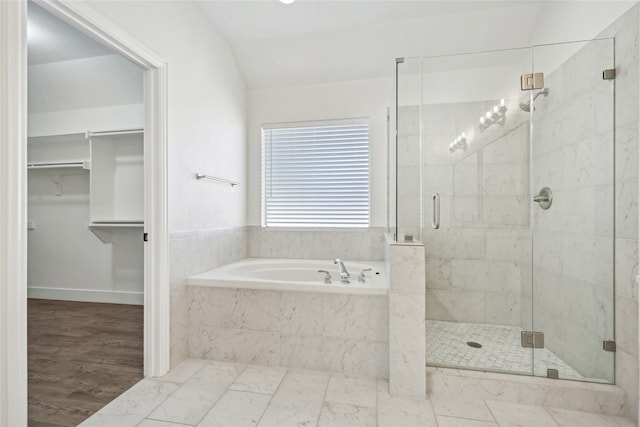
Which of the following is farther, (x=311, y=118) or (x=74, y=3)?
(x=311, y=118)

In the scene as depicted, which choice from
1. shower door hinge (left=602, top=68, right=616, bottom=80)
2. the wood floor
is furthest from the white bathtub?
shower door hinge (left=602, top=68, right=616, bottom=80)

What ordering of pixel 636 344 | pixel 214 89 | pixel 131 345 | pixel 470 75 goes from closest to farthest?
pixel 636 344
pixel 470 75
pixel 131 345
pixel 214 89

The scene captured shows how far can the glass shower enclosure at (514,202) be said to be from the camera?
5.81ft

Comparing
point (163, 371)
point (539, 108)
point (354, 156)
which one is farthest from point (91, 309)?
point (539, 108)

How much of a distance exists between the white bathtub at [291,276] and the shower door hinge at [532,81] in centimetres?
157

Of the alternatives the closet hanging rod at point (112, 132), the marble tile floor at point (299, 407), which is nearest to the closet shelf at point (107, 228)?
the closet hanging rod at point (112, 132)

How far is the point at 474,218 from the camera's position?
84.8 inches

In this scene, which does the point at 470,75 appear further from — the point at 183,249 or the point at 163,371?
the point at 163,371

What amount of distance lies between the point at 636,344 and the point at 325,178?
2.46 m

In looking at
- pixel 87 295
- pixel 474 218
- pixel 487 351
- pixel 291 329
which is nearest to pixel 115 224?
pixel 87 295

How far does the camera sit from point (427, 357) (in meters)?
1.91

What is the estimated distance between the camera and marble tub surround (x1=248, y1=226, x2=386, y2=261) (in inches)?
120

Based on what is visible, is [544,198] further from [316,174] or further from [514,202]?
[316,174]

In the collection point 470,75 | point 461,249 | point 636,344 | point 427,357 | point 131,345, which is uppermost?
point 470,75
